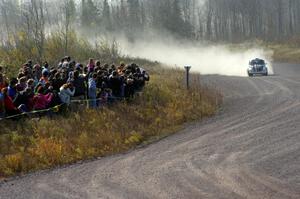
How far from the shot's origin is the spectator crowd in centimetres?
1811

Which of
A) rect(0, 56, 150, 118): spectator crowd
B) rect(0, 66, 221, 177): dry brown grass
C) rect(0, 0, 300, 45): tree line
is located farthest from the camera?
rect(0, 0, 300, 45): tree line

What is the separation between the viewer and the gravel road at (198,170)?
1181 centimetres

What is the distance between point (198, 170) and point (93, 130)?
6.35 metres

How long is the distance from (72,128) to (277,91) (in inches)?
640

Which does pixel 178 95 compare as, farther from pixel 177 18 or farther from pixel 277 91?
pixel 177 18

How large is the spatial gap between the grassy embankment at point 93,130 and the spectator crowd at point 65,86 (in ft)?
1.67

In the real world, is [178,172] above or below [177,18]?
below

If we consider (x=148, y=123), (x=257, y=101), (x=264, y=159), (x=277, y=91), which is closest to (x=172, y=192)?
(x=264, y=159)

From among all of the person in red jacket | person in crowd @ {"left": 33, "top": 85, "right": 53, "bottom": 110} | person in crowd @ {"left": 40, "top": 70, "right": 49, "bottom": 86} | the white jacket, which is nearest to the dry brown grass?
the person in red jacket

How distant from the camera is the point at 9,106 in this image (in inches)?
700

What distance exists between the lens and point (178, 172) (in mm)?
13586

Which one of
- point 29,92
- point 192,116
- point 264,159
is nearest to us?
point 264,159

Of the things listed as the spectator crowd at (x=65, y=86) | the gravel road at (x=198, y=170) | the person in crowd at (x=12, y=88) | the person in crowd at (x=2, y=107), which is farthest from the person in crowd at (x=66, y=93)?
the gravel road at (x=198, y=170)

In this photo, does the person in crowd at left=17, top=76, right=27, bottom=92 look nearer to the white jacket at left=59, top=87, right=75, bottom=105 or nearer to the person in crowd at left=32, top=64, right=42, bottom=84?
the white jacket at left=59, top=87, right=75, bottom=105
